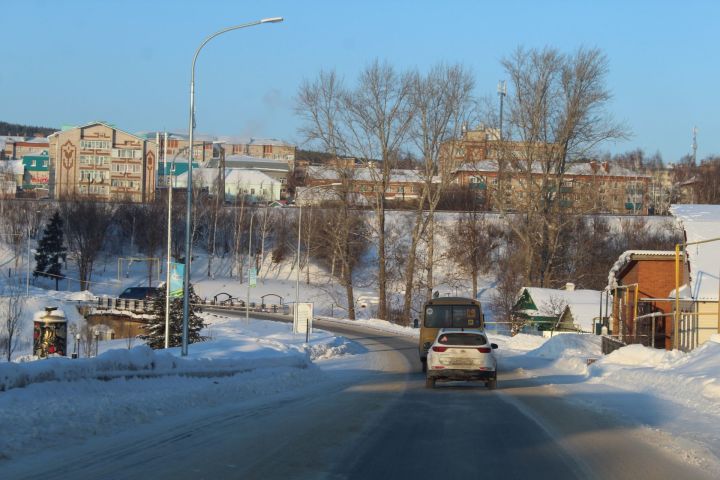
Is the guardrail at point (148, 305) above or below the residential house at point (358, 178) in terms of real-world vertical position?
below

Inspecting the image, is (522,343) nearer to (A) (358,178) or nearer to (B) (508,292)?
(A) (358,178)

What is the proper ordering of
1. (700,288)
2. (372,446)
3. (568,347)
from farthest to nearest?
1. (568,347)
2. (700,288)
3. (372,446)

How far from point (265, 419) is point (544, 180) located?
49.8 m

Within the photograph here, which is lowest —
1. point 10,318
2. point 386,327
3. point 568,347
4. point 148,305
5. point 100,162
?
point 386,327

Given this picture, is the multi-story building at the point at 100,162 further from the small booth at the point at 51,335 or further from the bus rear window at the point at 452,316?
the bus rear window at the point at 452,316

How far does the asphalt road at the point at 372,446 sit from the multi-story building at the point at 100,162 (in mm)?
105697

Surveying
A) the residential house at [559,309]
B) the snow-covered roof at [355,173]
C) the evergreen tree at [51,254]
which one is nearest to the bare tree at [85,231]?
the evergreen tree at [51,254]

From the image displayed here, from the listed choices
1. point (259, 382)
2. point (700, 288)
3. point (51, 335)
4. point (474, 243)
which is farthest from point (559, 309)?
point (259, 382)

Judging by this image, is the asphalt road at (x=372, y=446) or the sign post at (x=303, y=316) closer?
the asphalt road at (x=372, y=446)

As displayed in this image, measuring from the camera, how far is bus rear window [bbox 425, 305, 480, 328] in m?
33.3

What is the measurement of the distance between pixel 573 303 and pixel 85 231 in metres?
52.1

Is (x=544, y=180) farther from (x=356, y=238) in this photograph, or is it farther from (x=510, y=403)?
(x=510, y=403)

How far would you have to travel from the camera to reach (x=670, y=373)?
24.0 m

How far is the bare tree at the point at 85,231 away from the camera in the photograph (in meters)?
87.2
